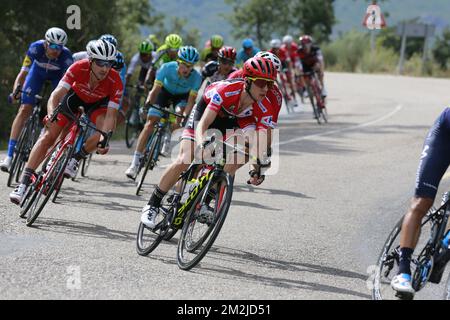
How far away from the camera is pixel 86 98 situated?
34.5 feet

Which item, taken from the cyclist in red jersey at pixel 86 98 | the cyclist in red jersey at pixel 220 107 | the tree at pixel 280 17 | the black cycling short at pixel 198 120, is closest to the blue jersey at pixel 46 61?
the cyclist in red jersey at pixel 86 98

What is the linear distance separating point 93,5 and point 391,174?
12029mm

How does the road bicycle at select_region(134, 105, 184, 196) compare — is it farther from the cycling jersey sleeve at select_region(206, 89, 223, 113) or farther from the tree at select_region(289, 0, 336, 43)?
the tree at select_region(289, 0, 336, 43)

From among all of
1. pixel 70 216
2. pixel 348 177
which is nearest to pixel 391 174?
pixel 348 177

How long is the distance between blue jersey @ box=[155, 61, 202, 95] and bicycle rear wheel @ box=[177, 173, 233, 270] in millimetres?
4838

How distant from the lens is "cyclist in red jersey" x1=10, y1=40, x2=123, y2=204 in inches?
390

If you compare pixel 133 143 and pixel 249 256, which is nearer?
pixel 249 256

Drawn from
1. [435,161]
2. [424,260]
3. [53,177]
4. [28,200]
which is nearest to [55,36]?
[28,200]

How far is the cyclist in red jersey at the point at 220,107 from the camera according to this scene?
319 inches

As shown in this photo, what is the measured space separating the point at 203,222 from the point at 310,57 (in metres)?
15.9

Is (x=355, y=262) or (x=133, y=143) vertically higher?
(x=355, y=262)
